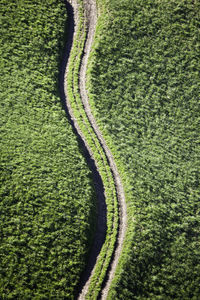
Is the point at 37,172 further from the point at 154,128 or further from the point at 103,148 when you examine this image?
the point at 154,128

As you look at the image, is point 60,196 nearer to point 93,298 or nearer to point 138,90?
point 93,298

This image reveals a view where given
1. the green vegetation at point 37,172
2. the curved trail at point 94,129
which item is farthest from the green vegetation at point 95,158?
the green vegetation at point 37,172

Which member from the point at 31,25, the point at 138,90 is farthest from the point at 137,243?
the point at 31,25

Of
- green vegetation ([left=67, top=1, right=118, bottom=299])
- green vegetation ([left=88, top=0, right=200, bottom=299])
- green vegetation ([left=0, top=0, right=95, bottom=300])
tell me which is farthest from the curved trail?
green vegetation ([left=0, top=0, right=95, bottom=300])

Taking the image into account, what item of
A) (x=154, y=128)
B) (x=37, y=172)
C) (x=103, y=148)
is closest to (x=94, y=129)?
(x=103, y=148)

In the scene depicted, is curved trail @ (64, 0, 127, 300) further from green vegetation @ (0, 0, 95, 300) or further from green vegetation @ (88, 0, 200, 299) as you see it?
green vegetation @ (0, 0, 95, 300)

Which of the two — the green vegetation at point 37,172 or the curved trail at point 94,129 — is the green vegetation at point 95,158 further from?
the green vegetation at point 37,172
